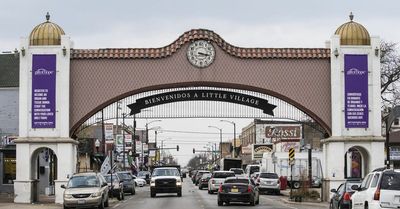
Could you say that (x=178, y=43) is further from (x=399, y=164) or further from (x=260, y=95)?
(x=399, y=164)

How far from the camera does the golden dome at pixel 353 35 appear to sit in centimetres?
3950

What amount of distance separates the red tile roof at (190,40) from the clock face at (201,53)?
0.31 meters

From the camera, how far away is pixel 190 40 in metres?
39.4

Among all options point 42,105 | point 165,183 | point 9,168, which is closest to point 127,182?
point 165,183

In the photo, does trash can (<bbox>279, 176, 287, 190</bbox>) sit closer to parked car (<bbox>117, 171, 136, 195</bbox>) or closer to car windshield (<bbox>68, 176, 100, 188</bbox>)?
parked car (<bbox>117, 171, 136, 195</bbox>)

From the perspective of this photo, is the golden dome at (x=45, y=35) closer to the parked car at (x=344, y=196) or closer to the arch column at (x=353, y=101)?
the arch column at (x=353, y=101)

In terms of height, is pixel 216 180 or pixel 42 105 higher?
pixel 42 105

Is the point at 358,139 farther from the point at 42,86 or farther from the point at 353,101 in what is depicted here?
the point at 42,86

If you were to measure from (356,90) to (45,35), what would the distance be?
16.2 m

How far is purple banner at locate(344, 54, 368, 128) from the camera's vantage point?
129 feet

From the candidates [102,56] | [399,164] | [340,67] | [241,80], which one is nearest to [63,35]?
[102,56]

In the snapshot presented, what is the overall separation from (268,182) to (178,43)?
1846 cm

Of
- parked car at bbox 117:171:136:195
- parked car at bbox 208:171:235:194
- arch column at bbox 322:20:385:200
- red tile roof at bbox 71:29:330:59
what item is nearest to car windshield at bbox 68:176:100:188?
red tile roof at bbox 71:29:330:59

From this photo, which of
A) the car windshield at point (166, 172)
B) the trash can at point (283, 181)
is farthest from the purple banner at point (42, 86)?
the trash can at point (283, 181)
